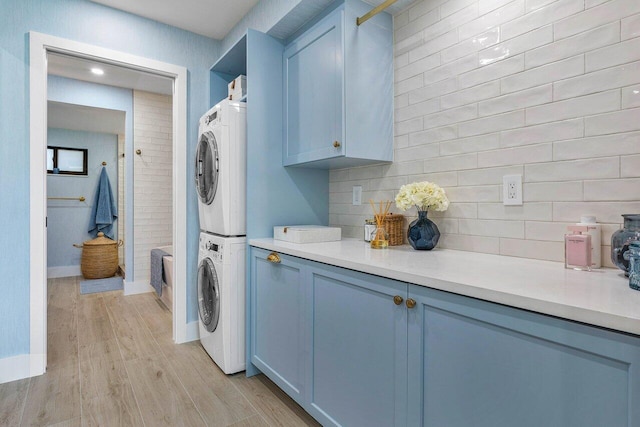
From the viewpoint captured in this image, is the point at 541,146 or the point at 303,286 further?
the point at 303,286

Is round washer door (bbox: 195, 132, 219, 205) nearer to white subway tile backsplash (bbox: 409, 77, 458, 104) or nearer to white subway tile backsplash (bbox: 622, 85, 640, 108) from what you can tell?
white subway tile backsplash (bbox: 409, 77, 458, 104)

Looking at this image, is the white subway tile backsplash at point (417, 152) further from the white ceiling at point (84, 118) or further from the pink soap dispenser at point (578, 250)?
the white ceiling at point (84, 118)

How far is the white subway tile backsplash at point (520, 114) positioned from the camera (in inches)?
47.1

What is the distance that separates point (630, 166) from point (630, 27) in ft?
1.56

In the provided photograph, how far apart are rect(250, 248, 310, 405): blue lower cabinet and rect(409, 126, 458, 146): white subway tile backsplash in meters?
0.94

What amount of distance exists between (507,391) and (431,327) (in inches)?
10.1

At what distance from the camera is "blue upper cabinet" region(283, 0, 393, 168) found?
187 cm

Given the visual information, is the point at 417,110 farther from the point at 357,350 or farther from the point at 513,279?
the point at 357,350

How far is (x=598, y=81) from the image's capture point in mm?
1229

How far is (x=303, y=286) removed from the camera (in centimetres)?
168

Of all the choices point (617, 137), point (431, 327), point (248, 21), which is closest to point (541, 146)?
point (617, 137)

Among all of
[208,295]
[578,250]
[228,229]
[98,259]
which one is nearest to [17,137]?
[228,229]

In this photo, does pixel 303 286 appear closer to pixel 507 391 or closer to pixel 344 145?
pixel 344 145

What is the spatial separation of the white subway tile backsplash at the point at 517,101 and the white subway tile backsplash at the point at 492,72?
0.10 meters
